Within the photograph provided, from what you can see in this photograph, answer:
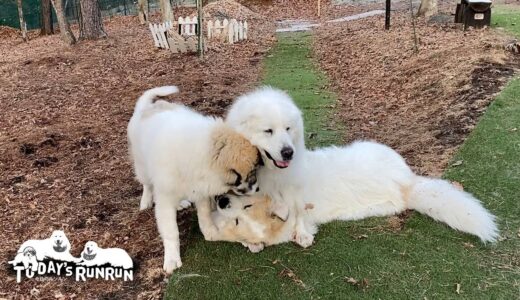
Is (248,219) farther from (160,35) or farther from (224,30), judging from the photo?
(224,30)

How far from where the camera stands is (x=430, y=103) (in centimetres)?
702

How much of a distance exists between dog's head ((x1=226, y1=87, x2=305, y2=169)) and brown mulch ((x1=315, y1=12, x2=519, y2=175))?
211 cm

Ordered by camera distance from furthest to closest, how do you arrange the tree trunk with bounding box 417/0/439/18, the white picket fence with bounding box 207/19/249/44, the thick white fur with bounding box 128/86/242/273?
the white picket fence with bounding box 207/19/249/44, the tree trunk with bounding box 417/0/439/18, the thick white fur with bounding box 128/86/242/273

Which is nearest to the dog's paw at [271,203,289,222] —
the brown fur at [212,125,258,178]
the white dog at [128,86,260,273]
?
the white dog at [128,86,260,273]

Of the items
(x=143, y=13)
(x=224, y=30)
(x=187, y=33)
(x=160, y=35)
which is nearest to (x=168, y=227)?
(x=187, y=33)

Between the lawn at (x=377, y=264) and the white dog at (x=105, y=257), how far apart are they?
1.43 ft

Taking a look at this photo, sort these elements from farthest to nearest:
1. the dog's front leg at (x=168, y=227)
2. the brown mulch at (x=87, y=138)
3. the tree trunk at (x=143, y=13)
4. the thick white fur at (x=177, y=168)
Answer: the tree trunk at (x=143, y=13) → the brown mulch at (x=87, y=138) → the dog's front leg at (x=168, y=227) → the thick white fur at (x=177, y=168)

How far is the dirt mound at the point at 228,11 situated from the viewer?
20.1 metres

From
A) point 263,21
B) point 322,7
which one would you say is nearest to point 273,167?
point 263,21

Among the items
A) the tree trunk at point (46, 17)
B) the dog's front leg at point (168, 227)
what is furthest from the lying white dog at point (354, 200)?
the tree trunk at point (46, 17)

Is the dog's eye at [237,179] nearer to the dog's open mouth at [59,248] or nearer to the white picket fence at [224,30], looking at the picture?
the dog's open mouth at [59,248]

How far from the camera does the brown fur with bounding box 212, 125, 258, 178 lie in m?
3.17

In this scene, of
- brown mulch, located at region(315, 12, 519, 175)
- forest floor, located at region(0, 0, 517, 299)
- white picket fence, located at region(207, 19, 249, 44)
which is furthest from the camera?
white picket fence, located at region(207, 19, 249, 44)

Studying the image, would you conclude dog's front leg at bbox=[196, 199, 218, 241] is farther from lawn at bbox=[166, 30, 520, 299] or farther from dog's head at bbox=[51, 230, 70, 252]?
dog's head at bbox=[51, 230, 70, 252]
